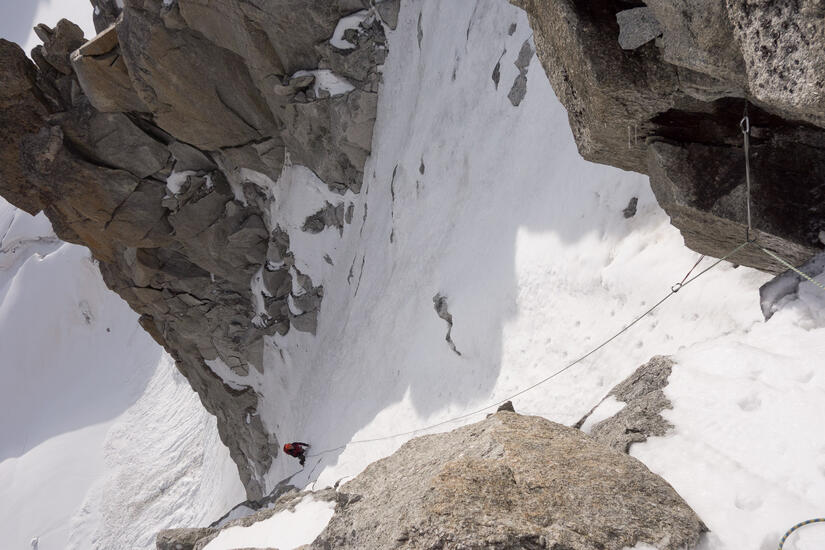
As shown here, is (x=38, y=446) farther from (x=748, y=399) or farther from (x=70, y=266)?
(x=748, y=399)

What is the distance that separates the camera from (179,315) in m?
24.5

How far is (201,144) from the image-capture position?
20.6m

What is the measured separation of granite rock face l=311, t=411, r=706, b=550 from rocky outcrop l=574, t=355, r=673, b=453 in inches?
15.9

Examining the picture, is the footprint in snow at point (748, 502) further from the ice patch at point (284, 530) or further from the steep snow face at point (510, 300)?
the ice patch at point (284, 530)

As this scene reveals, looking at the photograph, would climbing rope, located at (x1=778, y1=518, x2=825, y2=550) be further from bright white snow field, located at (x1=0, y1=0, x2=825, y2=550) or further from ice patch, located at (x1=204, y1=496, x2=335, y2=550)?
ice patch, located at (x1=204, y1=496, x2=335, y2=550)

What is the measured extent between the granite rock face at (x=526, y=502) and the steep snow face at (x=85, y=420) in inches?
1052

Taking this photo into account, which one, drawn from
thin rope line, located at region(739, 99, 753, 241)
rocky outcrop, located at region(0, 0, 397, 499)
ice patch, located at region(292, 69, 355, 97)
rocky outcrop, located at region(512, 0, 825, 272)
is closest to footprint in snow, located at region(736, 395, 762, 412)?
rocky outcrop, located at region(512, 0, 825, 272)

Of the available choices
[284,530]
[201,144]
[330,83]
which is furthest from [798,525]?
[201,144]

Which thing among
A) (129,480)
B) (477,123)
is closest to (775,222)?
(477,123)

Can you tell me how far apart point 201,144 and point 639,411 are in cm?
1908

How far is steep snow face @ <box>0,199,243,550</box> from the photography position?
107 ft

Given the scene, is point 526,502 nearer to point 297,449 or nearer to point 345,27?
point 297,449

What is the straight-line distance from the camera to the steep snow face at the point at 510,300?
5.18 metres

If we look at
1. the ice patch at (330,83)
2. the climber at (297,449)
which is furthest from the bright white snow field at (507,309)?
the ice patch at (330,83)
